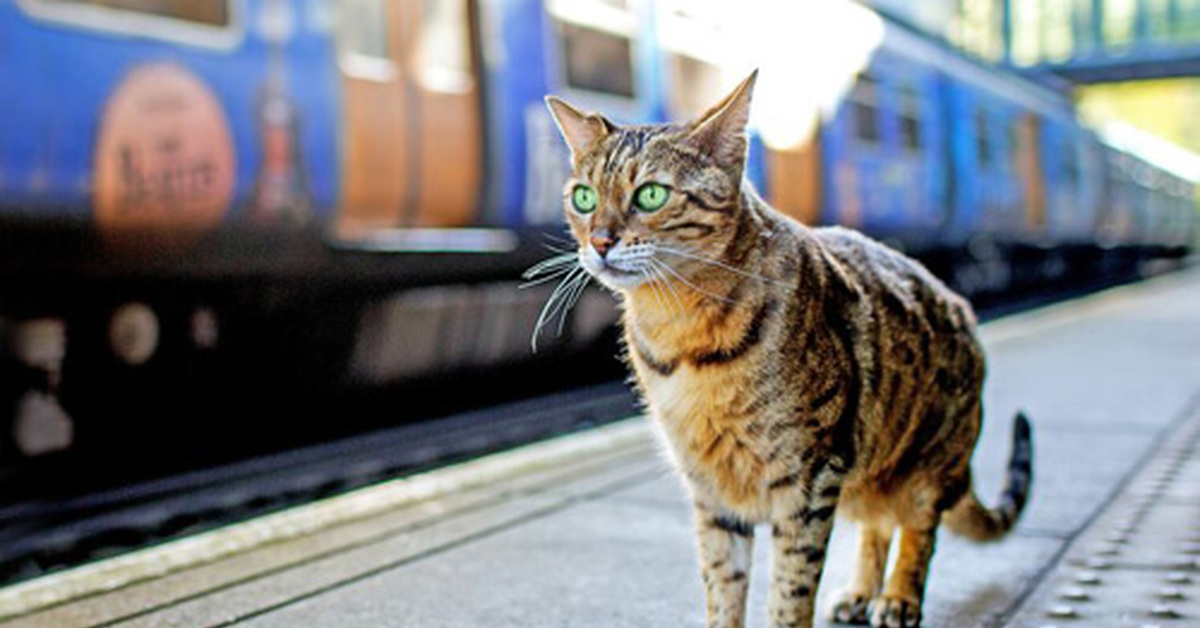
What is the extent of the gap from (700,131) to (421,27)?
177 inches

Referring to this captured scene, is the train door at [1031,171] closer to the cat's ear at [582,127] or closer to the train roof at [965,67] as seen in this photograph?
the train roof at [965,67]

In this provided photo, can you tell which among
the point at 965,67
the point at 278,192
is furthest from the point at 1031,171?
the point at 278,192

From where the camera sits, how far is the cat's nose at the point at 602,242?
2.74 metres

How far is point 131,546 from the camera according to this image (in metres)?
4.61

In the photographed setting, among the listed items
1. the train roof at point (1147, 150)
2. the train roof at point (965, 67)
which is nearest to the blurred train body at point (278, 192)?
the train roof at point (965, 67)

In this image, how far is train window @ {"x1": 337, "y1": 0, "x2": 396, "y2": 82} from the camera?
6.71 m

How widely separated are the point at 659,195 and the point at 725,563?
79 cm

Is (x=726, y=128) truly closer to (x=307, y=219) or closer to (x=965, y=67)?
(x=307, y=219)

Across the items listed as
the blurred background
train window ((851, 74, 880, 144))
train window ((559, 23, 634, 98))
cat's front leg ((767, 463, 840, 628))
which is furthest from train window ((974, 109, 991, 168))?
cat's front leg ((767, 463, 840, 628))

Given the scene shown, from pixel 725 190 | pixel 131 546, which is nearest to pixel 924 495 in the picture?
pixel 725 190

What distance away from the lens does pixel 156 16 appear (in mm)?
5523

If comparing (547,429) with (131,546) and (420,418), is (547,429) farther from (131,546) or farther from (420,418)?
(131,546)

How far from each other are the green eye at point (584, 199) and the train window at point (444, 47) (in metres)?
4.30

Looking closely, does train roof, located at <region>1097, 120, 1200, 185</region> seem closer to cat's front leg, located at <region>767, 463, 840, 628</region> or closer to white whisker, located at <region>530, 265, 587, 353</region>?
white whisker, located at <region>530, 265, 587, 353</region>
